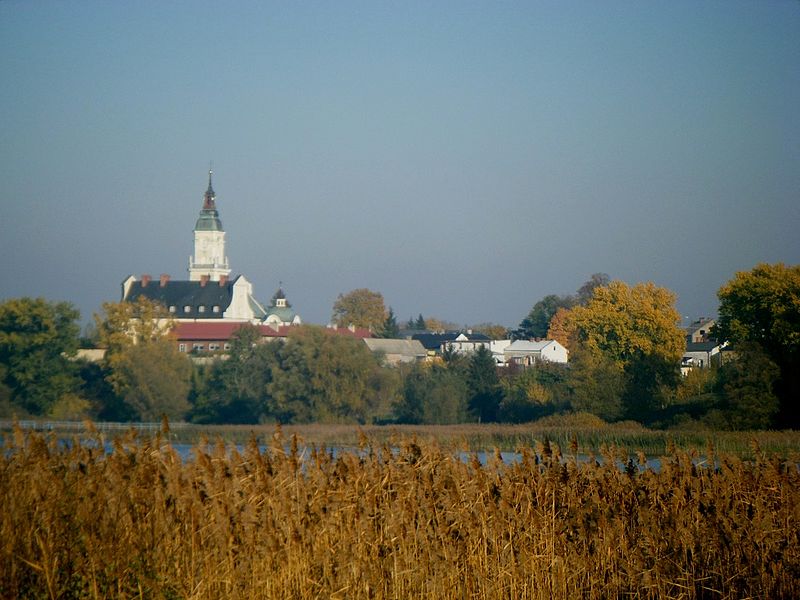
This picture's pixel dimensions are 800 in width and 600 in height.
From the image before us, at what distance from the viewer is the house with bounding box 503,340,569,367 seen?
97.1 meters

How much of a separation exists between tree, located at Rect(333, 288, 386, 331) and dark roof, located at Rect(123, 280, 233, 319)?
12227 millimetres

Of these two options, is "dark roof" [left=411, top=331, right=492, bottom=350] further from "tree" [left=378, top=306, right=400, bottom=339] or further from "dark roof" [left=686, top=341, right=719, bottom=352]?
"dark roof" [left=686, top=341, right=719, bottom=352]

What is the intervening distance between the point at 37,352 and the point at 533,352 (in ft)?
187

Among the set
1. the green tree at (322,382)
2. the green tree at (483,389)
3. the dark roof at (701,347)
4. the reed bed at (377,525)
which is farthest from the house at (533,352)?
the reed bed at (377,525)

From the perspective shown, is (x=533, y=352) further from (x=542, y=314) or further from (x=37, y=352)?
(x=37, y=352)

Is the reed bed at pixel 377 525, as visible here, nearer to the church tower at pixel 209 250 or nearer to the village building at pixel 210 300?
the village building at pixel 210 300

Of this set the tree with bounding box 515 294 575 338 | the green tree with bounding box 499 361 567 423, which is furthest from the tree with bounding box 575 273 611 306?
the green tree with bounding box 499 361 567 423

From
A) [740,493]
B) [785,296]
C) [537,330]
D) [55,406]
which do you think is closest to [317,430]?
[55,406]

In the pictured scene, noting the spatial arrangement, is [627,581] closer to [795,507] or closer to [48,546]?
[795,507]

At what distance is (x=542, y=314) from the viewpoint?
130 metres

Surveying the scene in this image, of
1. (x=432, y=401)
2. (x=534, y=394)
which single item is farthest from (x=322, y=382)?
(x=534, y=394)

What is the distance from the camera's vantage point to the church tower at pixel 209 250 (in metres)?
142

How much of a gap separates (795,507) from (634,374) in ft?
139

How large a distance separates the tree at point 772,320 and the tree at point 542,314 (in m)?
72.6
